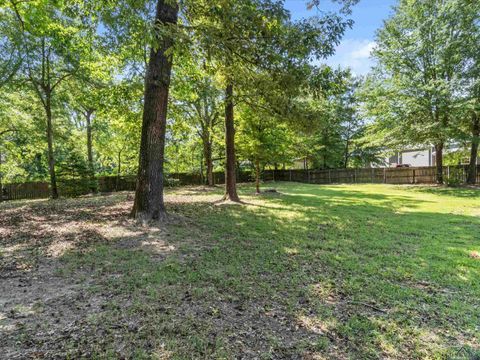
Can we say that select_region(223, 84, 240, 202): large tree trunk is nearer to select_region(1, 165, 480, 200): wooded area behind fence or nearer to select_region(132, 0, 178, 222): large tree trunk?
select_region(132, 0, 178, 222): large tree trunk

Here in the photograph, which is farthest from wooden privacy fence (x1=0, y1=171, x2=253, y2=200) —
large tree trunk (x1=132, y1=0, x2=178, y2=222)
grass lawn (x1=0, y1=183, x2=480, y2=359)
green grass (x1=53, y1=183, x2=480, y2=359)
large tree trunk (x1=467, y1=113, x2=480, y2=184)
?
large tree trunk (x1=467, y1=113, x2=480, y2=184)

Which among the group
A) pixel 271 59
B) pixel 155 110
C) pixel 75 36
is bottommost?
pixel 155 110

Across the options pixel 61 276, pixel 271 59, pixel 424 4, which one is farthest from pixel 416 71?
pixel 61 276

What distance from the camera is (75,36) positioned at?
10.5m

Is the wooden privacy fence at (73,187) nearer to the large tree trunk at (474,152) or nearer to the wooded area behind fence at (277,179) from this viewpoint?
the wooded area behind fence at (277,179)

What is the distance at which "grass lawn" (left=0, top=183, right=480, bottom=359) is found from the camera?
2.20 metres

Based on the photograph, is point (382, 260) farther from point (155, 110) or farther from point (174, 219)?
A: point (155, 110)

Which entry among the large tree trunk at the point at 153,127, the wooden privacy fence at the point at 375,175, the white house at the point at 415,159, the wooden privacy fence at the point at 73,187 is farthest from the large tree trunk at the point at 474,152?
the wooden privacy fence at the point at 73,187

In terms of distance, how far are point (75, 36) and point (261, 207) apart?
9181 millimetres

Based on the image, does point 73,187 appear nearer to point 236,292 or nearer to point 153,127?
point 153,127

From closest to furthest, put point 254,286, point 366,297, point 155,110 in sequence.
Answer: point 366,297 < point 254,286 < point 155,110

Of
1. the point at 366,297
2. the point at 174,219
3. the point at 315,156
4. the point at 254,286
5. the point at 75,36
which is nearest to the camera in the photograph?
the point at 366,297

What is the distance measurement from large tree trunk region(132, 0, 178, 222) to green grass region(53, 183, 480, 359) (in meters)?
0.90

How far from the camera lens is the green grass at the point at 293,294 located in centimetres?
222
